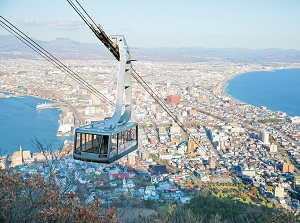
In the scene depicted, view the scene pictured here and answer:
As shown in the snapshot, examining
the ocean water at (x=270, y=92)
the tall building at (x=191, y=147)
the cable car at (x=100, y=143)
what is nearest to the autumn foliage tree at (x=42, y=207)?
the cable car at (x=100, y=143)

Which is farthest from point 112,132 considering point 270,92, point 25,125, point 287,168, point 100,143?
point 270,92

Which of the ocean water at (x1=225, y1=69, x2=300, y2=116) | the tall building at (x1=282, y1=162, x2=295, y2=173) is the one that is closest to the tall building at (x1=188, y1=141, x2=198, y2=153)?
the tall building at (x1=282, y1=162, x2=295, y2=173)

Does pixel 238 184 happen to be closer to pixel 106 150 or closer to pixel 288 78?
pixel 106 150

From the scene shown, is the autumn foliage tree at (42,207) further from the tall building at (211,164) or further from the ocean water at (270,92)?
the ocean water at (270,92)

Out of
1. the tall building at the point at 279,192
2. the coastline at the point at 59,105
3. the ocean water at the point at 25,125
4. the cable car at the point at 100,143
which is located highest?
the cable car at the point at 100,143

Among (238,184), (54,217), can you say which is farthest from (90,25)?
(238,184)

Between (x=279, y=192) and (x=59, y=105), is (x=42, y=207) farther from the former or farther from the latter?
(x=59, y=105)
